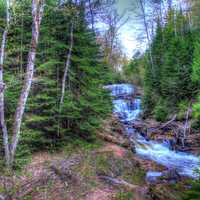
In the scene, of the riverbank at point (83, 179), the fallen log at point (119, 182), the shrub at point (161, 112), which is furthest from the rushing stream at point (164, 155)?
Result: the shrub at point (161, 112)

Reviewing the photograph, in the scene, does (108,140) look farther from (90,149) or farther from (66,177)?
(66,177)

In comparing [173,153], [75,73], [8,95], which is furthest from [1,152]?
[173,153]

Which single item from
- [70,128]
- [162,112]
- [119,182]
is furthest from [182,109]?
[119,182]

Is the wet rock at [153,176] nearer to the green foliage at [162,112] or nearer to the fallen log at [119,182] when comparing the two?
the fallen log at [119,182]

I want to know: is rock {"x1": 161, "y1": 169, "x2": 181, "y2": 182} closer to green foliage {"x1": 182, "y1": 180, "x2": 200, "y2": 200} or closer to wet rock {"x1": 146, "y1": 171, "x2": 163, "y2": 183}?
wet rock {"x1": 146, "y1": 171, "x2": 163, "y2": 183}

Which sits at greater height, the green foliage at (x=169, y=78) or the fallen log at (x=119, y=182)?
the green foliage at (x=169, y=78)

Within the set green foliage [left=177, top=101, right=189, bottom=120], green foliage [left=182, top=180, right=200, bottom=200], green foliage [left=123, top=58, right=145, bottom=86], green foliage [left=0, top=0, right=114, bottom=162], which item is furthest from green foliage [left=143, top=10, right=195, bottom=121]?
green foliage [left=182, top=180, right=200, bottom=200]

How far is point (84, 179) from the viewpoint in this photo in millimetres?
8641

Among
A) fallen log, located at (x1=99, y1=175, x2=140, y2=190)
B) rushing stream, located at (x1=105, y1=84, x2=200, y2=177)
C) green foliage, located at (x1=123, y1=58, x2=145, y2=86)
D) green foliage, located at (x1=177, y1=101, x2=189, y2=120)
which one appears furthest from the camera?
green foliage, located at (x1=123, y1=58, x2=145, y2=86)

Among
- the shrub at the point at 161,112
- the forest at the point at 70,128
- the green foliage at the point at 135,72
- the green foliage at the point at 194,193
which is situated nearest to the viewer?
the green foliage at the point at 194,193

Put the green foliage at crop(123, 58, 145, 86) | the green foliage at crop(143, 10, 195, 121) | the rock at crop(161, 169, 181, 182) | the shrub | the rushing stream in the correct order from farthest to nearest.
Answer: the green foliage at crop(123, 58, 145, 86) → the shrub → the green foliage at crop(143, 10, 195, 121) → the rushing stream → the rock at crop(161, 169, 181, 182)

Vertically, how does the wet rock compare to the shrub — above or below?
below

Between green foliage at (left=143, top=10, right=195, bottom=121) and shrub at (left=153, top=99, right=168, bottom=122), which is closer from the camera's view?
green foliage at (left=143, top=10, right=195, bottom=121)

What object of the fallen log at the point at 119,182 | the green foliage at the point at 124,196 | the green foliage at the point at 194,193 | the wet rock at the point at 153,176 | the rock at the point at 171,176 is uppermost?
the green foliage at the point at 194,193
